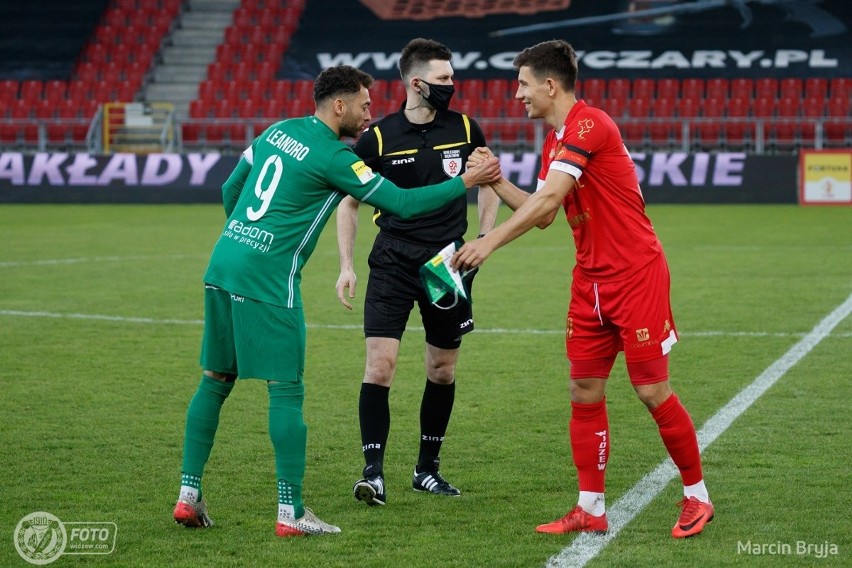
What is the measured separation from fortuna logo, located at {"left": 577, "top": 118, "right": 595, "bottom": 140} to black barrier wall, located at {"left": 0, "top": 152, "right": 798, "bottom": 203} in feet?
61.4

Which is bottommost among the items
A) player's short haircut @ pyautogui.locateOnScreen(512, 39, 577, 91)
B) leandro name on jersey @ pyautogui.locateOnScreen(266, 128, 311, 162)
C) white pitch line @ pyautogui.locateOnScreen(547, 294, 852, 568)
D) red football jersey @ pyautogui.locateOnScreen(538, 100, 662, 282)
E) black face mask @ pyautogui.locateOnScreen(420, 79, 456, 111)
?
white pitch line @ pyautogui.locateOnScreen(547, 294, 852, 568)

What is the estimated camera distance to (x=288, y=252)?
4.83 metres

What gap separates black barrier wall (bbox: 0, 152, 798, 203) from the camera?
2339 cm

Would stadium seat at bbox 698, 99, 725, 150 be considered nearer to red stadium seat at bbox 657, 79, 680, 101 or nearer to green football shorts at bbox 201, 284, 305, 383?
red stadium seat at bbox 657, 79, 680, 101

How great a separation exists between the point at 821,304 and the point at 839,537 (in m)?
6.84

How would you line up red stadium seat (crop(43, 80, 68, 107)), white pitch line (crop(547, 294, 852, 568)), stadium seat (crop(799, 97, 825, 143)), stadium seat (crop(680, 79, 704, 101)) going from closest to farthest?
white pitch line (crop(547, 294, 852, 568)) → stadium seat (crop(799, 97, 825, 143)) → stadium seat (crop(680, 79, 704, 101)) → red stadium seat (crop(43, 80, 68, 107))

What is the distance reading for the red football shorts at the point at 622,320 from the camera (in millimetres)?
4691

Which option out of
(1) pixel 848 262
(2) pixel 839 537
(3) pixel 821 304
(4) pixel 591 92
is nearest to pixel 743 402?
(2) pixel 839 537

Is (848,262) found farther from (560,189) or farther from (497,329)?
(560,189)

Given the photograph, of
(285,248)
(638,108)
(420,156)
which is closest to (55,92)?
(638,108)

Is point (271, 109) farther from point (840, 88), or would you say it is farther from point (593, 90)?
point (840, 88)

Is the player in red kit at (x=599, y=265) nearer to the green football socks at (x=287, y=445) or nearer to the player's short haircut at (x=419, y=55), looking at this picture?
the player's short haircut at (x=419, y=55)

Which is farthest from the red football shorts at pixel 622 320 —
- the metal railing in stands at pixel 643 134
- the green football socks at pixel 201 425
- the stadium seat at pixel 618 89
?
the stadium seat at pixel 618 89

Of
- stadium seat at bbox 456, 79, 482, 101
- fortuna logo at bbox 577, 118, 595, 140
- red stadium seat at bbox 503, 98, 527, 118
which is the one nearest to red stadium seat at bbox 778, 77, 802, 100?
red stadium seat at bbox 503, 98, 527, 118
